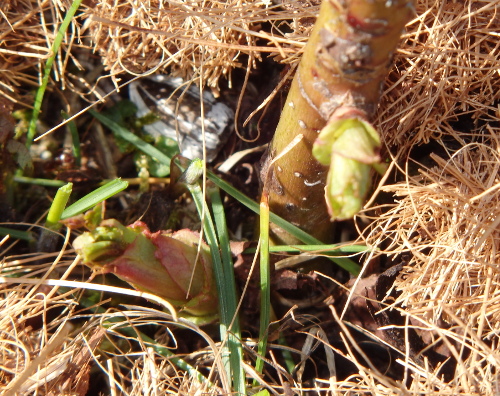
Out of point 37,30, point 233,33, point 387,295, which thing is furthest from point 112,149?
point 387,295

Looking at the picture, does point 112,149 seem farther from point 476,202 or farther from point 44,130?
point 476,202

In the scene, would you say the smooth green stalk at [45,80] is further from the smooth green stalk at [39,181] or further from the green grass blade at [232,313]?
the green grass blade at [232,313]

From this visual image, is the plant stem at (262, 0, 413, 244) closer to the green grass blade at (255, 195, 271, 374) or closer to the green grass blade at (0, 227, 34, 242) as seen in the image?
the green grass blade at (255, 195, 271, 374)

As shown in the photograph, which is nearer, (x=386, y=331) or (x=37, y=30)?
(x=386, y=331)

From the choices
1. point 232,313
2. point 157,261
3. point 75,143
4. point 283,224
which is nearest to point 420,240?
point 283,224

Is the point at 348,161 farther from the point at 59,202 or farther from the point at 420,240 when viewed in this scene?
the point at 59,202

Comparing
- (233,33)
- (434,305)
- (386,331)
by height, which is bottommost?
(386,331)
